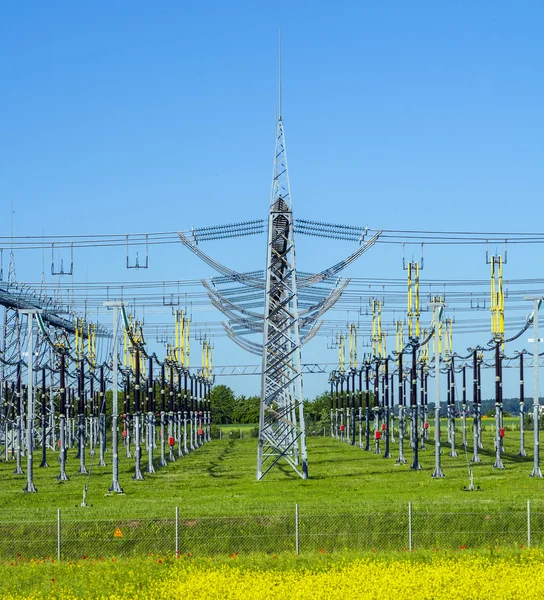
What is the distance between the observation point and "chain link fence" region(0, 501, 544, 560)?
29062 millimetres

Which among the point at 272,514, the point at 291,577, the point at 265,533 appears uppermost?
the point at 272,514

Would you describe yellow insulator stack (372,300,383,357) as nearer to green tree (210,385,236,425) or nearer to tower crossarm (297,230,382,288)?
tower crossarm (297,230,382,288)

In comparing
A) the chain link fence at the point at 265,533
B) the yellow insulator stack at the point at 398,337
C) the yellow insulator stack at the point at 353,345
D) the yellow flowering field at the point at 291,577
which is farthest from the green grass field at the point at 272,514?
the yellow insulator stack at the point at 353,345

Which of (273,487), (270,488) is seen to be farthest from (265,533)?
(273,487)

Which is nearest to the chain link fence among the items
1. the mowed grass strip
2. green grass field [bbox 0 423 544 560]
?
green grass field [bbox 0 423 544 560]

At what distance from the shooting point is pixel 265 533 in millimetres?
30469

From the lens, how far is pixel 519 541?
96.9 ft

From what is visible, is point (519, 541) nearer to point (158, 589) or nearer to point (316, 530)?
point (316, 530)

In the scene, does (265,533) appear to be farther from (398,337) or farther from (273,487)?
(398,337)

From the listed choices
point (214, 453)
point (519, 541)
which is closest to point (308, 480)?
point (519, 541)

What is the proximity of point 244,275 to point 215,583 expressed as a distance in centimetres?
3176

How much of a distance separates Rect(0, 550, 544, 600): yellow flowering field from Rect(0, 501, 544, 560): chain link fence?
196cm

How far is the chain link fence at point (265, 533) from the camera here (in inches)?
1144

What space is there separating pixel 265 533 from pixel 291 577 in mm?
→ 6587
